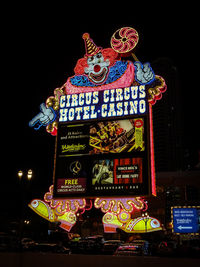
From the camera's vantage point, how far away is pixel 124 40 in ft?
93.6

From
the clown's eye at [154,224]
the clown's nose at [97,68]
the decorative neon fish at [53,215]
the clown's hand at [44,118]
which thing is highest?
the clown's nose at [97,68]

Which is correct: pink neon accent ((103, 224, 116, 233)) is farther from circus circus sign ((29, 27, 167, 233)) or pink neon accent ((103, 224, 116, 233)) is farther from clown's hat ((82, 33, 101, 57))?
clown's hat ((82, 33, 101, 57))

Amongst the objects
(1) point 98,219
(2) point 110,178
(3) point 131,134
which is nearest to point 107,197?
(2) point 110,178

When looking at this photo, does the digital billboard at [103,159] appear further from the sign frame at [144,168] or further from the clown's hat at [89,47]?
the clown's hat at [89,47]

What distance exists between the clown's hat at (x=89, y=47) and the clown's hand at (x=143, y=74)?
421cm

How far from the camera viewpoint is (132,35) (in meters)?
28.3

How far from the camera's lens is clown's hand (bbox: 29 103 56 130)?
28.9 meters

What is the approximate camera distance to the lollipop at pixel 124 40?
28000mm

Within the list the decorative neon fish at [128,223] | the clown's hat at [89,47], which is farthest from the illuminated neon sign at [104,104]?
the decorative neon fish at [128,223]

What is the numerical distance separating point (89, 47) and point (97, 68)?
2.45 m

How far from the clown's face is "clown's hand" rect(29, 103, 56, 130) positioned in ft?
15.2

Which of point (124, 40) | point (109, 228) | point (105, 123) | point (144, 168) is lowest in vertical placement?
point (109, 228)

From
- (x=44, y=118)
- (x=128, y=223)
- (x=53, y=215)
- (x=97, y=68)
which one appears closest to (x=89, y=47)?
(x=97, y=68)

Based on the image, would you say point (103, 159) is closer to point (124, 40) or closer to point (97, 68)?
point (97, 68)
